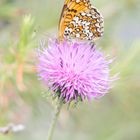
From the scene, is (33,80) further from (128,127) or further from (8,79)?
(128,127)

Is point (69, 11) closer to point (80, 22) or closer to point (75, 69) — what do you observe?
point (80, 22)

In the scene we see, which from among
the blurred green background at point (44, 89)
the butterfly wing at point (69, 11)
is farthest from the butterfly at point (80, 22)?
the blurred green background at point (44, 89)

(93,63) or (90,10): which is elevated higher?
(90,10)

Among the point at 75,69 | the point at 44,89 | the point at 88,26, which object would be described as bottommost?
the point at 44,89

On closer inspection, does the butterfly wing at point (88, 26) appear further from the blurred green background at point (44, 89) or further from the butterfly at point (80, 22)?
the blurred green background at point (44, 89)

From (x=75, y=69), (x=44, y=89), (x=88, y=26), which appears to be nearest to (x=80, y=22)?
(x=88, y=26)

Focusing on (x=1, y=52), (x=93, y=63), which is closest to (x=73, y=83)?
(x=93, y=63)
